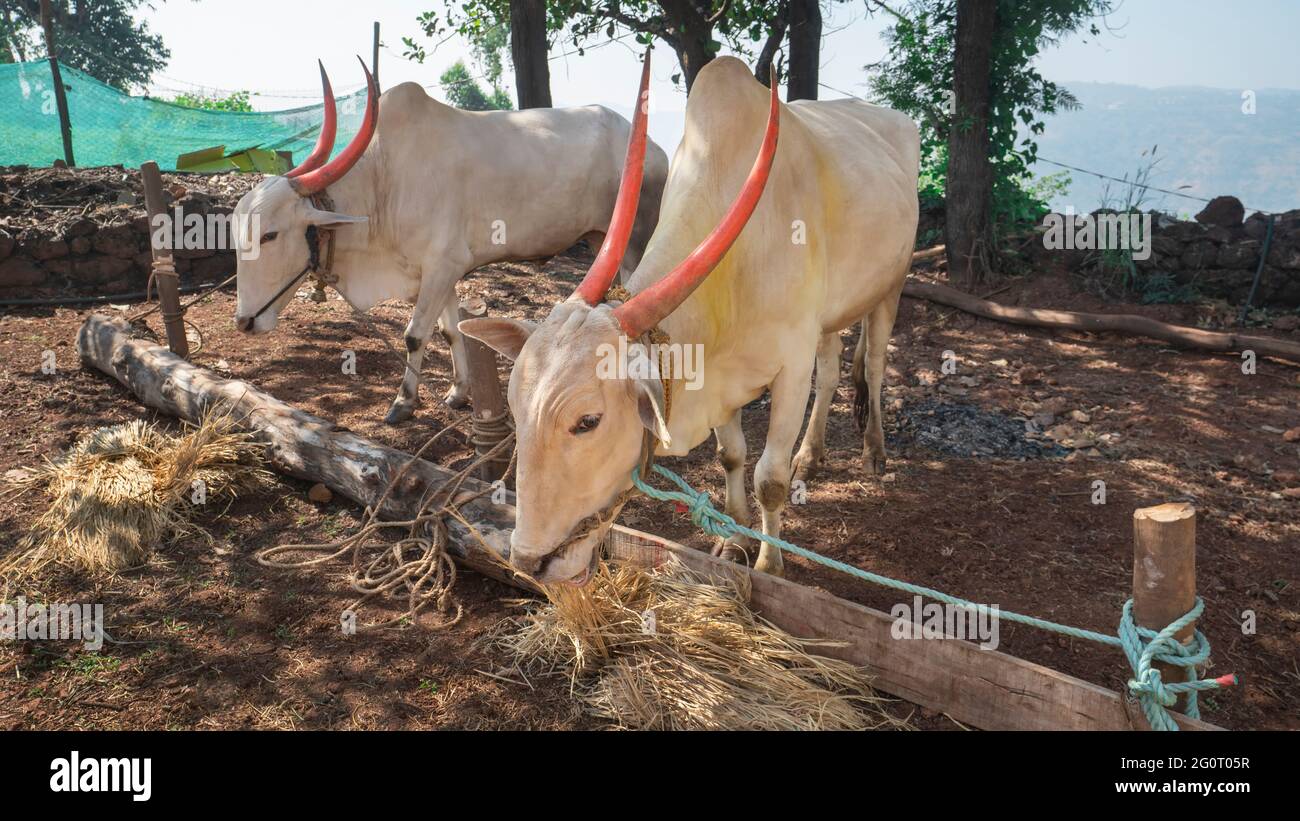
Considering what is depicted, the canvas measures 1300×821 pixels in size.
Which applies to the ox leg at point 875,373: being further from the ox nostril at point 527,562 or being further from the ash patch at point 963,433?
the ox nostril at point 527,562

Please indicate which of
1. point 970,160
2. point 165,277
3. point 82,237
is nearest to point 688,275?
point 165,277

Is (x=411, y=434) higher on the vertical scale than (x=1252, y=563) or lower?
higher

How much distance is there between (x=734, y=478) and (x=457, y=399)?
257cm

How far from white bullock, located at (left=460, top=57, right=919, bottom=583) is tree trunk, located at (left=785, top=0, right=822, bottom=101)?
3.73 m

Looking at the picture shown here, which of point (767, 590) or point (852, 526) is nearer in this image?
point (767, 590)

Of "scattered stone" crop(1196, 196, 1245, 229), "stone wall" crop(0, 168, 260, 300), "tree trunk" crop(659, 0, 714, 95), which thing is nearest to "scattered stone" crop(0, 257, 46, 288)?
"stone wall" crop(0, 168, 260, 300)

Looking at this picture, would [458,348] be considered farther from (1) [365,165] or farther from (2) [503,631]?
(2) [503,631]

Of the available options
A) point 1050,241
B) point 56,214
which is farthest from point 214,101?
point 1050,241

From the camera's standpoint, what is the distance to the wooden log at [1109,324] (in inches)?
249

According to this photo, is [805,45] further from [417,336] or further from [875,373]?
[417,336]

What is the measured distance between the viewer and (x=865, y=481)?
4.87m

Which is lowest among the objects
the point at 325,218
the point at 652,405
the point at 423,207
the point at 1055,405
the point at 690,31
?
the point at 1055,405

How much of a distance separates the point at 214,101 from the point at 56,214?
12.9 meters

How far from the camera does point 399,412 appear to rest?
5598 mm
